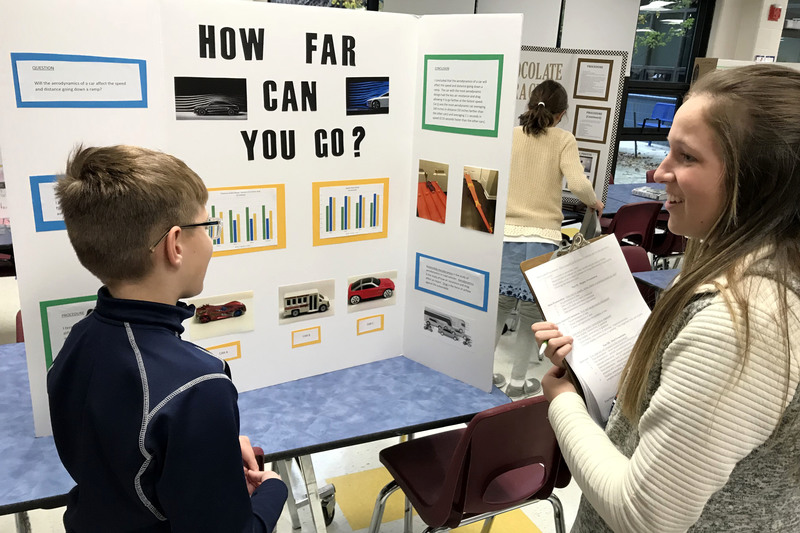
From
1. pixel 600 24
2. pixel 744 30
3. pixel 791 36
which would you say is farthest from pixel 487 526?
pixel 791 36

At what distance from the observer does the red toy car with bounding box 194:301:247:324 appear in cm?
186

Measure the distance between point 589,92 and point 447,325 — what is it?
3.09 metres

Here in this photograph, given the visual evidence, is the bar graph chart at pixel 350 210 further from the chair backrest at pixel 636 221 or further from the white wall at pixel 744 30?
the white wall at pixel 744 30

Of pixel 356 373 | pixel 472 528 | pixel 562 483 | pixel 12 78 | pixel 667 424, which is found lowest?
pixel 472 528

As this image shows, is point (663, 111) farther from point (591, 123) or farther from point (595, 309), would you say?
point (595, 309)

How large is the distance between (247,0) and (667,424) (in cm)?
156

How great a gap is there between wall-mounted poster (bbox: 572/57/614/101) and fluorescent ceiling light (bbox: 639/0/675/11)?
3618 millimetres

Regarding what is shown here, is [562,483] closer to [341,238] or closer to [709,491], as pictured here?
[341,238]

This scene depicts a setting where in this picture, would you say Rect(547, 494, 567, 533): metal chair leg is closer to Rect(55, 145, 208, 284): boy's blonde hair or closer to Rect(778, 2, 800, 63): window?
Rect(55, 145, 208, 284): boy's blonde hair

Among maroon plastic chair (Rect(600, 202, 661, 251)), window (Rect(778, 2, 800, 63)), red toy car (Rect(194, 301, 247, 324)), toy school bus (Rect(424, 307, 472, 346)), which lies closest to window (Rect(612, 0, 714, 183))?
window (Rect(778, 2, 800, 63))

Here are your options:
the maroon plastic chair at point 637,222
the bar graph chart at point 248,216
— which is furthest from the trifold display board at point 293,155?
the maroon plastic chair at point 637,222

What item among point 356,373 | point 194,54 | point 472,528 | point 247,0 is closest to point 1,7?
point 194,54

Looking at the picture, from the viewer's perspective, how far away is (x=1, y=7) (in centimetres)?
140

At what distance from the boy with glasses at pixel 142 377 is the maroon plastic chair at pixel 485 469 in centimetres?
80
